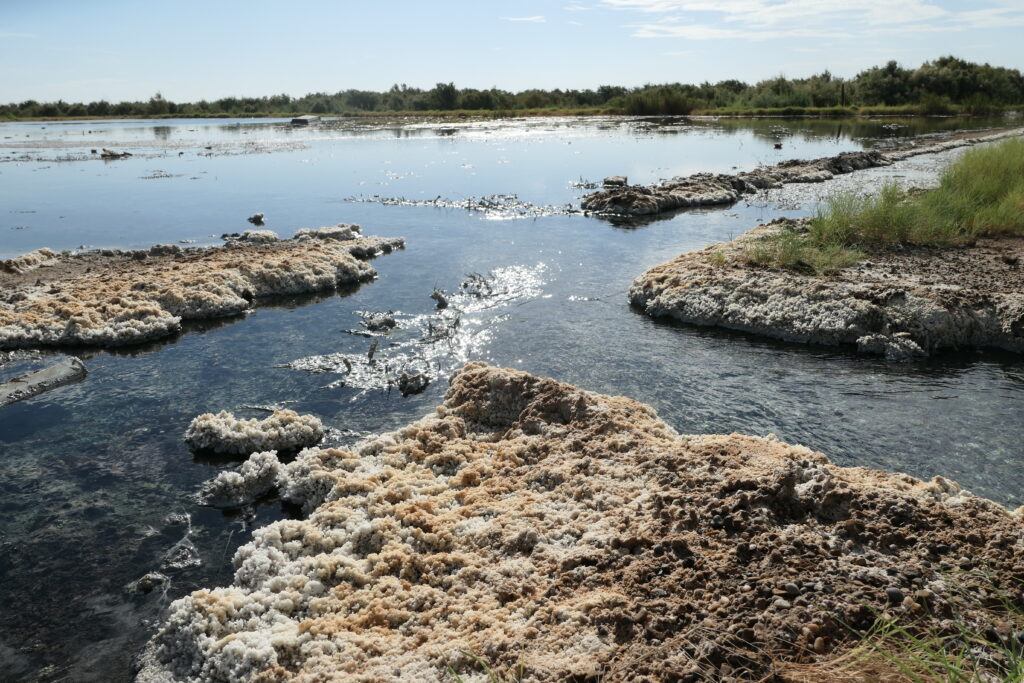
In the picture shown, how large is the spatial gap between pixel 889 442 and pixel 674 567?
16.6 feet

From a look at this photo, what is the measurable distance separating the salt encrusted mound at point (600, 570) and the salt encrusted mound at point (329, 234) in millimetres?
14673

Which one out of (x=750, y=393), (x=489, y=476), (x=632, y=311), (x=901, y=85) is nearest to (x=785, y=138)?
(x=901, y=85)

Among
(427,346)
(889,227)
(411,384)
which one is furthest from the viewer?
(889,227)

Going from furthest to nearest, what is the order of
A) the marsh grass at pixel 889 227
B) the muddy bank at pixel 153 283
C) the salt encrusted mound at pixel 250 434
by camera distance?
the marsh grass at pixel 889 227 → the muddy bank at pixel 153 283 → the salt encrusted mound at pixel 250 434

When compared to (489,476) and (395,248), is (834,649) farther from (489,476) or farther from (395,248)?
(395,248)

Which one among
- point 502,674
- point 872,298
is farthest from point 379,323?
point 502,674

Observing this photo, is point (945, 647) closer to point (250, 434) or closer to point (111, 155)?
point (250, 434)

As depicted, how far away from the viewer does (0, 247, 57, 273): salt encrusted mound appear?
17188 mm

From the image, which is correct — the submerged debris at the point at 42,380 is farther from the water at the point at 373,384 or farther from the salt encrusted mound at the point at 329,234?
the salt encrusted mound at the point at 329,234

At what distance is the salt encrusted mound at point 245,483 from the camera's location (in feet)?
26.3

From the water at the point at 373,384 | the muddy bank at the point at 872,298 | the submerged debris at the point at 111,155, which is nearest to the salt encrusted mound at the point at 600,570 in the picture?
the water at the point at 373,384

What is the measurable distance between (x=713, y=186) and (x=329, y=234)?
15437 millimetres

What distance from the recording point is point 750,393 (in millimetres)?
10391

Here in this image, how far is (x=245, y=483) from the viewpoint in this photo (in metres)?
8.08
